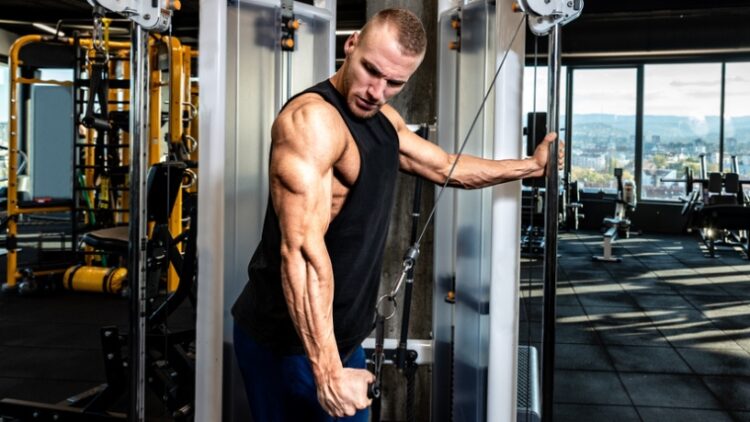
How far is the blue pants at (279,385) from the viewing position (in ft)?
4.45

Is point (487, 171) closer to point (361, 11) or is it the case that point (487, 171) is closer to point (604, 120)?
point (361, 11)

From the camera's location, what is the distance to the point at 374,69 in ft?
4.10

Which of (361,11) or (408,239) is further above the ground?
(361,11)

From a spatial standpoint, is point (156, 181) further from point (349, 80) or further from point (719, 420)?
point (719, 420)

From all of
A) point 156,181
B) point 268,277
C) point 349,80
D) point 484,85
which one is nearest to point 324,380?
point 268,277

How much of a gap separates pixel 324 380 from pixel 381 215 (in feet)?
1.23

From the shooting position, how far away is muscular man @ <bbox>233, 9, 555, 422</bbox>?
3.86 feet

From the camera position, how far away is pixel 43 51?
9141mm

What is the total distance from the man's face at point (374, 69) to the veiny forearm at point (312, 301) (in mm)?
320

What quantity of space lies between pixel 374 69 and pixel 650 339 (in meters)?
3.32

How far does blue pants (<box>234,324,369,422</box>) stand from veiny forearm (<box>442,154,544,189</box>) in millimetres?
556

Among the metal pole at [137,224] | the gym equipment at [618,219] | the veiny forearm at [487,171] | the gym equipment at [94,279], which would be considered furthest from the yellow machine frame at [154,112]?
the gym equipment at [618,219]

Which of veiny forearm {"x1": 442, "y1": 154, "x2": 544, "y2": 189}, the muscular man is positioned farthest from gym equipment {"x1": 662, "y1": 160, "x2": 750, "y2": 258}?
the muscular man

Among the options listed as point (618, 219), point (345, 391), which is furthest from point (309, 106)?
point (618, 219)
